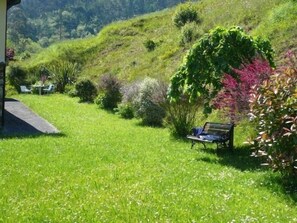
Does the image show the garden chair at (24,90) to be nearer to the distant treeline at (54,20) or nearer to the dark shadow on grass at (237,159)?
the dark shadow on grass at (237,159)

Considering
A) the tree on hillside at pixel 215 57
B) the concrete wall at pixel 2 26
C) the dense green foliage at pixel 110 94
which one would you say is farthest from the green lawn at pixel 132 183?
the dense green foliage at pixel 110 94

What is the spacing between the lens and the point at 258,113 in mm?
9250

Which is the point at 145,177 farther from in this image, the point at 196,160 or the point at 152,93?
the point at 152,93

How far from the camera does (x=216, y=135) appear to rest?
13062 millimetres

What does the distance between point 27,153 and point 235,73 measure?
632 centimetres

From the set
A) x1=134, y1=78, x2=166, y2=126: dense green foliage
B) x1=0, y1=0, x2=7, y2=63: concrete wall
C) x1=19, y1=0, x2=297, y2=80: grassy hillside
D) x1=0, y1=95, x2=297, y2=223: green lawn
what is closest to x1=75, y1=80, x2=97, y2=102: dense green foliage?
x1=19, y1=0, x2=297, y2=80: grassy hillside

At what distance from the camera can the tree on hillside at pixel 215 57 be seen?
13164 mm

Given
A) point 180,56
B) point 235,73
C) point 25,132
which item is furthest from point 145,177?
point 180,56

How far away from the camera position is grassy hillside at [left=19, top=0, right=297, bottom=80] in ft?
72.6

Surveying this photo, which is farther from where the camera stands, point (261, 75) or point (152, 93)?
point (152, 93)

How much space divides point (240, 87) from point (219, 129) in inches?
67.9

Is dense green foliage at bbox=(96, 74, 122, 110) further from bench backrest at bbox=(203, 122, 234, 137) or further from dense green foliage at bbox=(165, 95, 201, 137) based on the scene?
bench backrest at bbox=(203, 122, 234, 137)

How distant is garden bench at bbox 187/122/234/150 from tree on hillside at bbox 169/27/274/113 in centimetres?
57

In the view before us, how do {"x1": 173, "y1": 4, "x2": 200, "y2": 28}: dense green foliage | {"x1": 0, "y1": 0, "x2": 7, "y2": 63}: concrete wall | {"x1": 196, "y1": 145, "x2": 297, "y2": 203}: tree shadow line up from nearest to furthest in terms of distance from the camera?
1. {"x1": 196, "y1": 145, "x2": 297, "y2": 203}: tree shadow
2. {"x1": 0, "y1": 0, "x2": 7, "y2": 63}: concrete wall
3. {"x1": 173, "y1": 4, "x2": 200, "y2": 28}: dense green foliage
